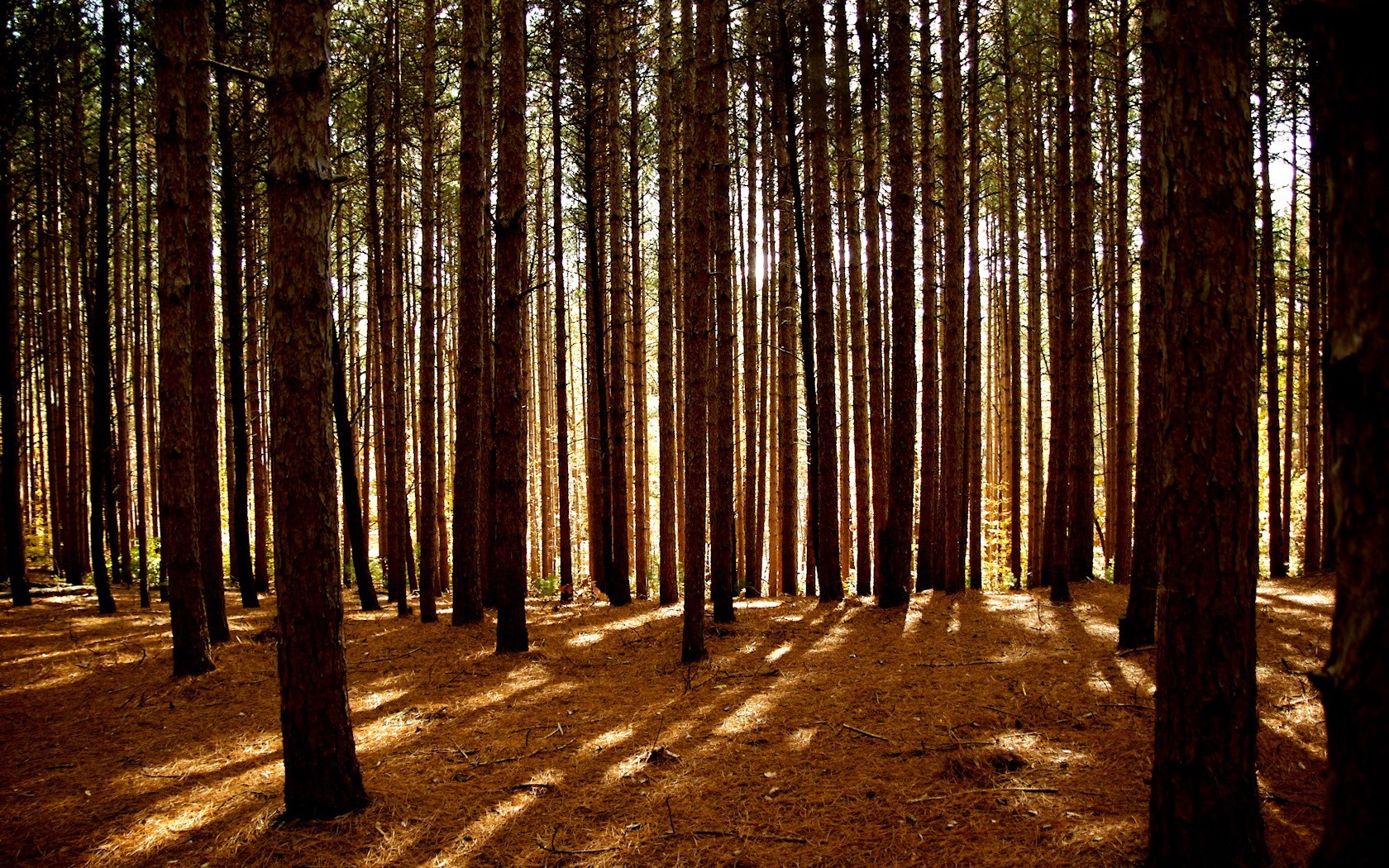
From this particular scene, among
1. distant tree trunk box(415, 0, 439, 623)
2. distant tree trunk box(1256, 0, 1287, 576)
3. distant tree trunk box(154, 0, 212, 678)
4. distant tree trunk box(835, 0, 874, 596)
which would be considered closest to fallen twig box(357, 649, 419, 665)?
distant tree trunk box(154, 0, 212, 678)

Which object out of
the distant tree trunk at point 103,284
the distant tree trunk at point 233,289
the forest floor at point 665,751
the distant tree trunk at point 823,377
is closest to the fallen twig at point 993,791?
the forest floor at point 665,751

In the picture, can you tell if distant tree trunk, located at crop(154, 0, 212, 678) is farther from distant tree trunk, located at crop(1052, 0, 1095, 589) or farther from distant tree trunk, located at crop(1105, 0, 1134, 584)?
distant tree trunk, located at crop(1105, 0, 1134, 584)

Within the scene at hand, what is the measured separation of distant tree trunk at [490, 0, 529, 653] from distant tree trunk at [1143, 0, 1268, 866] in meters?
6.42

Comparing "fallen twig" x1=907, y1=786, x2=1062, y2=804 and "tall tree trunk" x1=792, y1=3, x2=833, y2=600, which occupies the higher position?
"tall tree trunk" x1=792, y1=3, x2=833, y2=600

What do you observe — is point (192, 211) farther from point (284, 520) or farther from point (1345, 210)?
point (1345, 210)

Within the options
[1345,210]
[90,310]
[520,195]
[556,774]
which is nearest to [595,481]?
[520,195]

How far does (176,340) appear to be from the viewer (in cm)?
717

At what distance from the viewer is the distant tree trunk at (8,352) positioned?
36.8 ft

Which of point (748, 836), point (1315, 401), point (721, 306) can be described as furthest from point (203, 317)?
point (1315, 401)

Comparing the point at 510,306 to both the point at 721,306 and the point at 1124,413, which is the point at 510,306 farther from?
the point at 1124,413

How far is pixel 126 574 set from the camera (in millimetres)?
16500

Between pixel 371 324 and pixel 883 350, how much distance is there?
1220 cm

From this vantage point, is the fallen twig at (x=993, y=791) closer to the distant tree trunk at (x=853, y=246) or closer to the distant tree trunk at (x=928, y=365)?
the distant tree trunk at (x=928, y=365)

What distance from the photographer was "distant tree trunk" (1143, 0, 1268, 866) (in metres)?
2.93
